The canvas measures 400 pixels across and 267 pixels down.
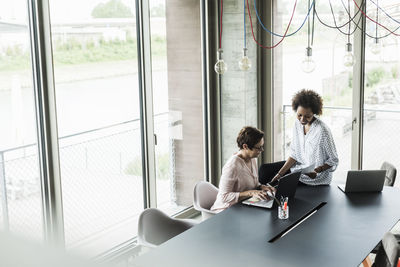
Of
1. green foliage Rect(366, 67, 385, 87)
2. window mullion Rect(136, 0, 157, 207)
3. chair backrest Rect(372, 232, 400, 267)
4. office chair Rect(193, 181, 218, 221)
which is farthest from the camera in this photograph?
green foliage Rect(366, 67, 385, 87)

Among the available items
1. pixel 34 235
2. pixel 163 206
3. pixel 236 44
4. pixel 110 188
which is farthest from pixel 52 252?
pixel 236 44

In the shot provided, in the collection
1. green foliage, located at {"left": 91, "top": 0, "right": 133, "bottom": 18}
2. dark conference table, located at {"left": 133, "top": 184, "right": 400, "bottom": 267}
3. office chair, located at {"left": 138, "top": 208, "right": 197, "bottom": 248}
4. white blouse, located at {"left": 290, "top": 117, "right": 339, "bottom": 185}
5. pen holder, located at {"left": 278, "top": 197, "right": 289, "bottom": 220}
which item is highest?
green foliage, located at {"left": 91, "top": 0, "right": 133, "bottom": 18}

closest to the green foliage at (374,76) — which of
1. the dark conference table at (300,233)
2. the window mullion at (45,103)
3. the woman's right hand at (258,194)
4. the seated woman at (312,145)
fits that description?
the seated woman at (312,145)

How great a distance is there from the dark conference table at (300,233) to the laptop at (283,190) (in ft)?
0.18

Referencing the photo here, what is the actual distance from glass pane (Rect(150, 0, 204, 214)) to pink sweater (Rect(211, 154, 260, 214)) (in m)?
1.28

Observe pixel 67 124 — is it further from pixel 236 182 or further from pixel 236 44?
pixel 236 44

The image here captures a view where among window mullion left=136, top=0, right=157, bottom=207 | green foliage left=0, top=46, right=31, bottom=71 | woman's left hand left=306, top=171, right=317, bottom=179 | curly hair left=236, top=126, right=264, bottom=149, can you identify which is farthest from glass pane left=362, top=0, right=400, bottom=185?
green foliage left=0, top=46, right=31, bottom=71

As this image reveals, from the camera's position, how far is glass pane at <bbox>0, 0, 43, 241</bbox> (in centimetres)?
316

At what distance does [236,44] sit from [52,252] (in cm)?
506

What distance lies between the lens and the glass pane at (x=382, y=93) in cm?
470

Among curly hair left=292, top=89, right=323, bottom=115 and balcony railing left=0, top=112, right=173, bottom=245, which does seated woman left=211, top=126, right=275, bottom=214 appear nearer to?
curly hair left=292, top=89, right=323, bottom=115

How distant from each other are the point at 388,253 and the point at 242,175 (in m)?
1.20

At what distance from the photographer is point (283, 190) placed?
125 inches

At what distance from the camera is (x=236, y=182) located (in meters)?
3.40
